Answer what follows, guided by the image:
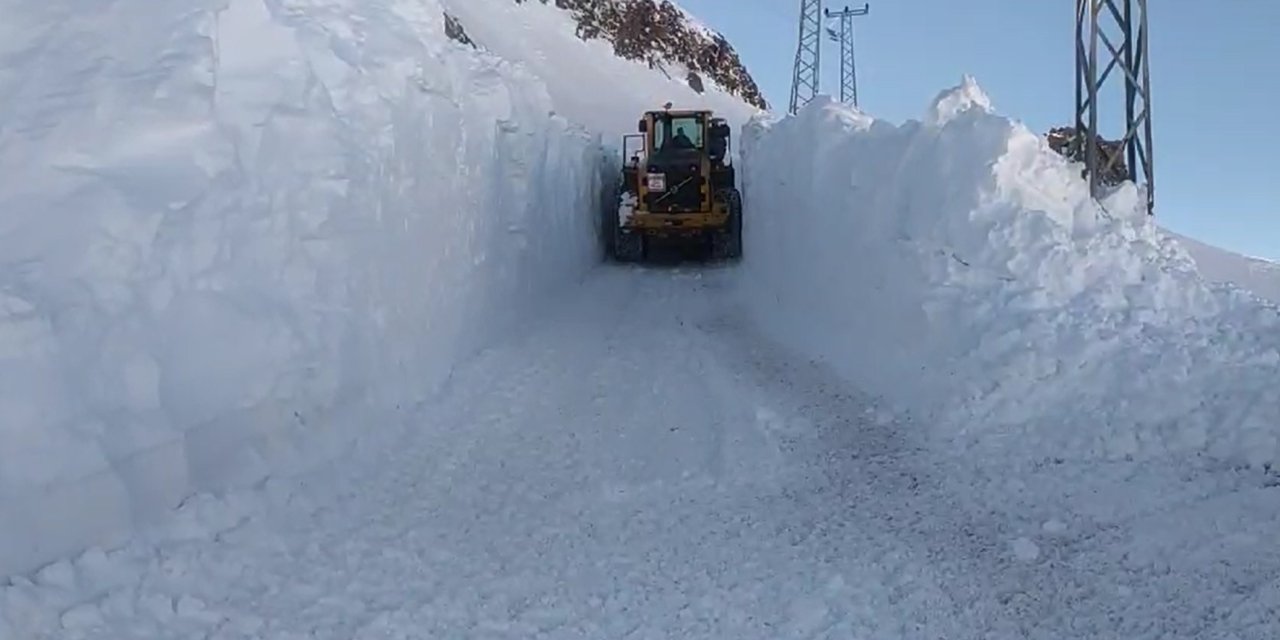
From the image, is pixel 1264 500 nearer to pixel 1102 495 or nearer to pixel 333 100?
pixel 1102 495

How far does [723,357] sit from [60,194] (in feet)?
19.5

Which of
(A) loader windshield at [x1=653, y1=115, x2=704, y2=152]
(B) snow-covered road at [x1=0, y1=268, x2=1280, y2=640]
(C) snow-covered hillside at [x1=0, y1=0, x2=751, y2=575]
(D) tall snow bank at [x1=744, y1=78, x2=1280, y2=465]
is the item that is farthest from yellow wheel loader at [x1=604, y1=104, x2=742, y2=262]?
(B) snow-covered road at [x1=0, y1=268, x2=1280, y2=640]

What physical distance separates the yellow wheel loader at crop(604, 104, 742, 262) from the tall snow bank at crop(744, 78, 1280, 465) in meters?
6.77

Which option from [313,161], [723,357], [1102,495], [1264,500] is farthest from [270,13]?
[1264,500]

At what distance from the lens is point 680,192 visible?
18.9 meters

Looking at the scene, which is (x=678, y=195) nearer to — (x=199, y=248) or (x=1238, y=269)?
(x=1238, y=269)

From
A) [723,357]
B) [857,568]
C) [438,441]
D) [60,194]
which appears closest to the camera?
[857,568]

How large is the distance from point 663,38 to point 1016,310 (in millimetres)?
42757

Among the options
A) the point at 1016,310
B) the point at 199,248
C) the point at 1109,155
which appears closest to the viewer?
the point at 199,248

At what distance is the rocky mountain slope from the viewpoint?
1754 inches

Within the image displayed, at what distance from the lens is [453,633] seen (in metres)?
4.43

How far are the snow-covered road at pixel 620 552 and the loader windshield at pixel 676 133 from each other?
12.5 metres

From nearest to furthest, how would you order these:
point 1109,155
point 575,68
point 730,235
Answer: point 1109,155 < point 730,235 < point 575,68

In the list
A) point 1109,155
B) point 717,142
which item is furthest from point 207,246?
point 717,142
